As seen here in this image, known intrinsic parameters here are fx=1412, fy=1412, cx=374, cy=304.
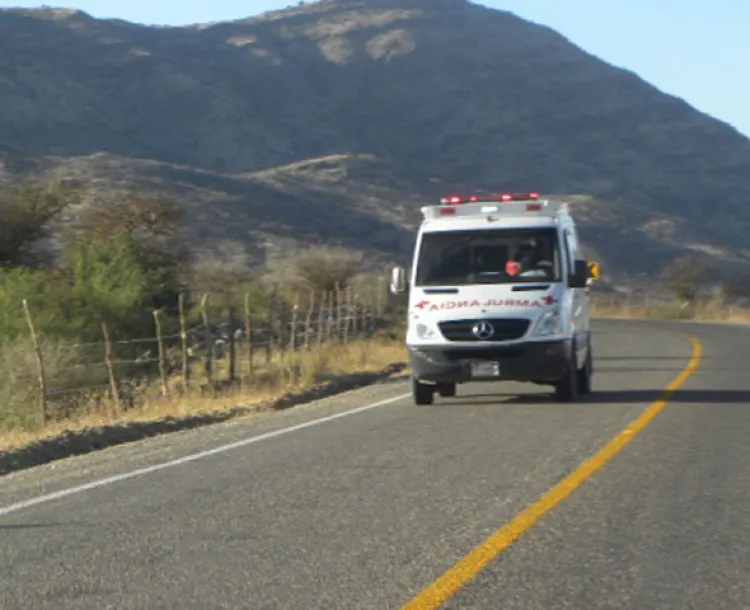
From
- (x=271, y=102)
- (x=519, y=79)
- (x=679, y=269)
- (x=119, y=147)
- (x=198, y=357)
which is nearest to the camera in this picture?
(x=198, y=357)

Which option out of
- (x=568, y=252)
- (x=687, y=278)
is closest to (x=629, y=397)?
(x=568, y=252)

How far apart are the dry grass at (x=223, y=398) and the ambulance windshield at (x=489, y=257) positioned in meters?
3.33

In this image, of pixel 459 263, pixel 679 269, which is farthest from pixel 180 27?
pixel 459 263

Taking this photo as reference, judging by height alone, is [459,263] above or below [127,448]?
above

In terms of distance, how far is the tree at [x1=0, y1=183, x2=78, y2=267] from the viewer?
3047 cm

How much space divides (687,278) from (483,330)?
6106 cm

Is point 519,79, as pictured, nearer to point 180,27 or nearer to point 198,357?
point 180,27

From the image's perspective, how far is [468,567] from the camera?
7.83m

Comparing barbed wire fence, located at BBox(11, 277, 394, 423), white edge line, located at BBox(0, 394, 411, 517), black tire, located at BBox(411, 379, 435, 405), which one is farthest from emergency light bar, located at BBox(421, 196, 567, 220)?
barbed wire fence, located at BBox(11, 277, 394, 423)

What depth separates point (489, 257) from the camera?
18.0 m

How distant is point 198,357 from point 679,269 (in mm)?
53260

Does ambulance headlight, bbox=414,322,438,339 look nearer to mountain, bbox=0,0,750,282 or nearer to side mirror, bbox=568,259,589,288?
side mirror, bbox=568,259,589,288

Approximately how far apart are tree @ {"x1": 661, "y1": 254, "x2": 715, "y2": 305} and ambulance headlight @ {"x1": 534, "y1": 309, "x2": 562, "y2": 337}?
59314 millimetres

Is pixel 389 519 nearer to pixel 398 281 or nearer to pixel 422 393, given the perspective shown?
pixel 398 281
